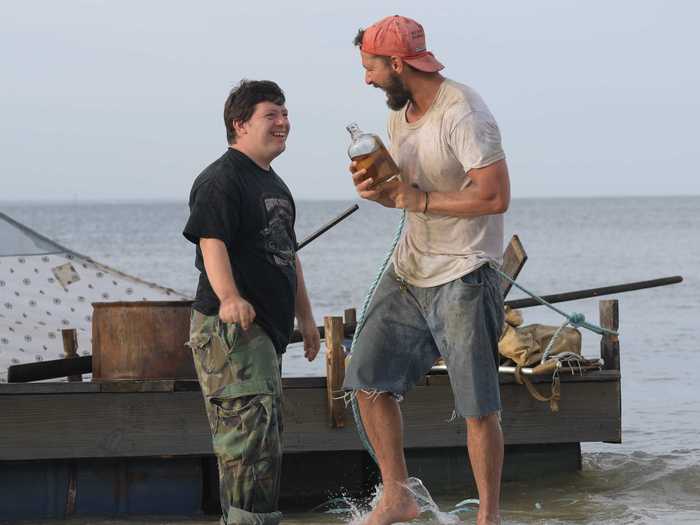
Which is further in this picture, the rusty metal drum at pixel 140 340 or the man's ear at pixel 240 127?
the rusty metal drum at pixel 140 340

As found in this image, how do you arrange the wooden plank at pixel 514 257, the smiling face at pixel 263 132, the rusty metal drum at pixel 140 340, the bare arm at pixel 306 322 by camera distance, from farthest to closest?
the wooden plank at pixel 514 257
the rusty metal drum at pixel 140 340
the bare arm at pixel 306 322
the smiling face at pixel 263 132

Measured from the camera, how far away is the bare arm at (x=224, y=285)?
16.3 ft

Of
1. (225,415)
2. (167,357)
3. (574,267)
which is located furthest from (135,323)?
(574,267)

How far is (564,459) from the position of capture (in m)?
8.48

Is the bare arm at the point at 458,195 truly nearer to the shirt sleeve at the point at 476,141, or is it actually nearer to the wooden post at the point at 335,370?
the shirt sleeve at the point at 476,141

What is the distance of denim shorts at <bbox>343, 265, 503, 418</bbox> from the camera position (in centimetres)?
561

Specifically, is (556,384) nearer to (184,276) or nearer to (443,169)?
(443,169)

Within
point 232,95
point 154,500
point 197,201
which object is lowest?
point 154,500

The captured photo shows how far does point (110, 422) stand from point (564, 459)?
294cm

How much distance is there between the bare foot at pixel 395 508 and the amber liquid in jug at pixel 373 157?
1.40 metres

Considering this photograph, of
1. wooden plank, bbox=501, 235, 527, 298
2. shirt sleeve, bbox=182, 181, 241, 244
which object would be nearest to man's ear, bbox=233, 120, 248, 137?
shirt sleeve, bbox=182, 181, 241, 244

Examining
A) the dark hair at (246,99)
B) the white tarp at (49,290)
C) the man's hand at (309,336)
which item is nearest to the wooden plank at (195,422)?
the man's hand at (309,336)

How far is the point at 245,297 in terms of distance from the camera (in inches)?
205

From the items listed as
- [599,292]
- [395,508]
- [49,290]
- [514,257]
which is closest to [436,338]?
[395,508]
